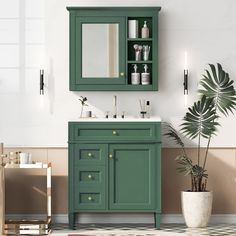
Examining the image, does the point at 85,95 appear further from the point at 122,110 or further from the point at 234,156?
the point at 234,156

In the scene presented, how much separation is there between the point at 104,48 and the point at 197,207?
1.83 metres

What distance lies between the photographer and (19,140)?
7.62 m

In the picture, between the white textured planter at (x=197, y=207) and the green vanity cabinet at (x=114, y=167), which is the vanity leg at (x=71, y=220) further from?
the white textured planter at (x=197, y=207)

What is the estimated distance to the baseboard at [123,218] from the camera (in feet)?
24.8

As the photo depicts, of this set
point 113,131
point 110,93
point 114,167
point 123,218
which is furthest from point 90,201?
point 110,93

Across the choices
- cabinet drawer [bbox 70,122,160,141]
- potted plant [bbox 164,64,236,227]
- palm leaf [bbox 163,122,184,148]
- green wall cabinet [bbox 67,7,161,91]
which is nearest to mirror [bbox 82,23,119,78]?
green wall cabinet [bbox 67,7,161,91]

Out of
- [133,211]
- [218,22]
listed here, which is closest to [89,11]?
[218,22]

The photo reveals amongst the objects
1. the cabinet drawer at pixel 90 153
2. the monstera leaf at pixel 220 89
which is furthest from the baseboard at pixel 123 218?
the monstera leaf at pixel 220 89

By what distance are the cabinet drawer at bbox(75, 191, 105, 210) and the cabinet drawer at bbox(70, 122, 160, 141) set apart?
0.54m

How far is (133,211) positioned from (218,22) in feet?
6.94

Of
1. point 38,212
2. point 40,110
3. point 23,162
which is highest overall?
point 40,110

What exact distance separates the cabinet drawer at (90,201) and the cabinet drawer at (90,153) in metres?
0.30

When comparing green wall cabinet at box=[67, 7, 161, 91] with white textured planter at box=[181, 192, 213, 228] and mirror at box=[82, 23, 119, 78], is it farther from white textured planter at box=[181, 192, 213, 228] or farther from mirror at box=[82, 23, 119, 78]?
white textured planter at box=[181, 192, 213, 228]

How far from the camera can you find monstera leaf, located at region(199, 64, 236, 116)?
24.2 feet
